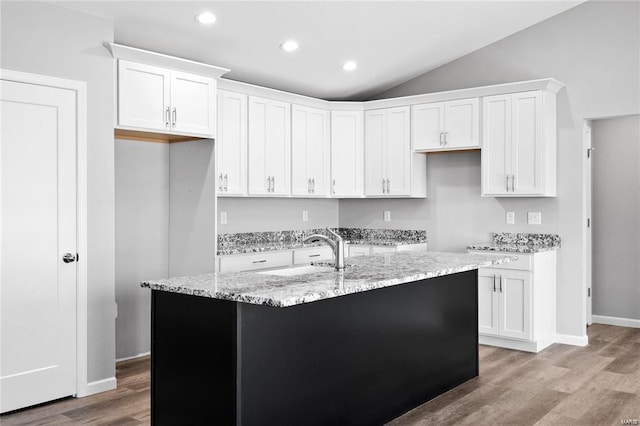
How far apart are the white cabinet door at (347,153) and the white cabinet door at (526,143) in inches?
67.3

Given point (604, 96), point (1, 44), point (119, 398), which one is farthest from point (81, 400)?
point (604, 96)

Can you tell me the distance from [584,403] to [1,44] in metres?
4.32

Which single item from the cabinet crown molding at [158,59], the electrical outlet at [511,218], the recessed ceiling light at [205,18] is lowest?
the electrical outlet at [511,218]

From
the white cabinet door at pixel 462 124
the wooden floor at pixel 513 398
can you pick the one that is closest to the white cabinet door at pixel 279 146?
the white cabinet door at pixel 462 124

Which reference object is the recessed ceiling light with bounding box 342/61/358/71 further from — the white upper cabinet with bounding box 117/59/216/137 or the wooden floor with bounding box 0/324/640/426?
the wooden floor with bounding box 0/324/640/426

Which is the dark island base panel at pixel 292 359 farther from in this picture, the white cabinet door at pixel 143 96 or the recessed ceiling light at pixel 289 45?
the recessed ceiling light at pixel 289 45

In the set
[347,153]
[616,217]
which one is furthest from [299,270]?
[616,217]

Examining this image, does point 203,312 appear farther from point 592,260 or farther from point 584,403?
point 592,260

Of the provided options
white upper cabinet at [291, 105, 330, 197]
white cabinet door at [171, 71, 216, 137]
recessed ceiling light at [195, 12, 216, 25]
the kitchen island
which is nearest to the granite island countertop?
the kitchen island

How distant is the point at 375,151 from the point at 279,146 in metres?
1.19

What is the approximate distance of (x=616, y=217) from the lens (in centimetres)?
623

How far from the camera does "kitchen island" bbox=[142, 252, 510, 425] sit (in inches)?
98.5

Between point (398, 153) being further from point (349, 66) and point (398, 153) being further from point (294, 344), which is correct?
point (294, 344)

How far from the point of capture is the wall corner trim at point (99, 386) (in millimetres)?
3891
